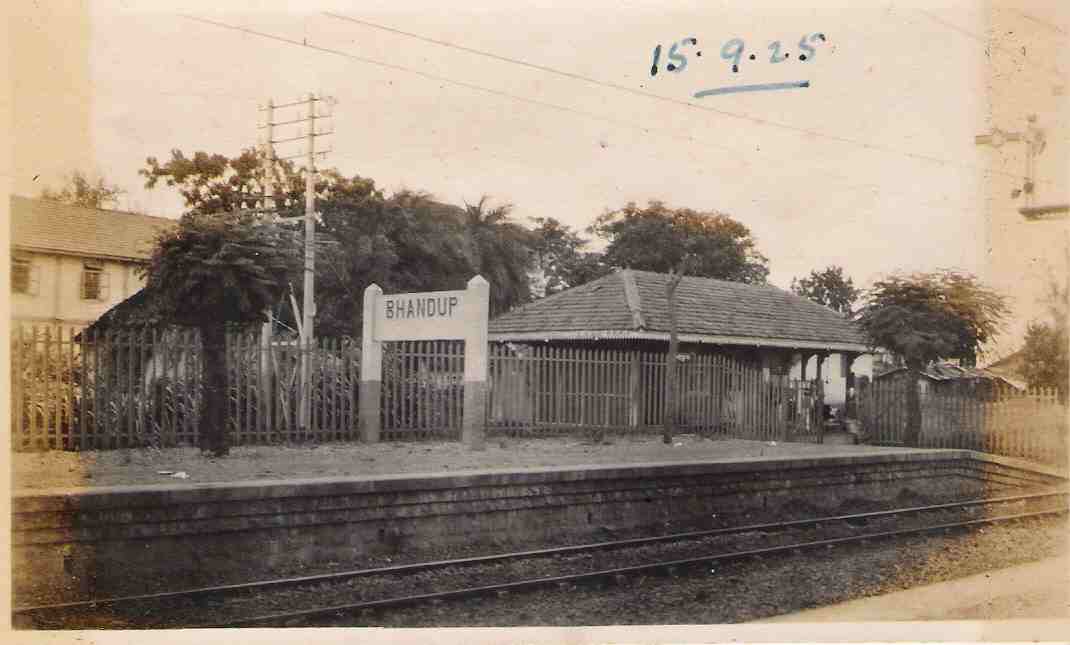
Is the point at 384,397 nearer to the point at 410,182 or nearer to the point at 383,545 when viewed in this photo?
the point at 410,182

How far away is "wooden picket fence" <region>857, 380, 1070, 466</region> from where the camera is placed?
43.3 feet

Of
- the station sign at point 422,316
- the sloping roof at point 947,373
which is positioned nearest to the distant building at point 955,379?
the sloping roof at point 947,373

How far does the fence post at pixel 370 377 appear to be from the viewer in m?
13.1

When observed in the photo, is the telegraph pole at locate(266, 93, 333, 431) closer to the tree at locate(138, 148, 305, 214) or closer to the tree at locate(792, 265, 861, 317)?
the tree at locate(138, 148, 305, 214)

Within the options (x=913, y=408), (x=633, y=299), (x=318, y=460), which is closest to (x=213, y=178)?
(x=318, y=460)

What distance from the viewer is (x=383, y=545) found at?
28.0 feet

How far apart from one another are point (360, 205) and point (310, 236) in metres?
2.50

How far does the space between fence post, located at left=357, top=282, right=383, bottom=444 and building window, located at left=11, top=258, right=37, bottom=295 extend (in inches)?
231

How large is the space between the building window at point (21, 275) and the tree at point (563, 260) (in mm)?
12039

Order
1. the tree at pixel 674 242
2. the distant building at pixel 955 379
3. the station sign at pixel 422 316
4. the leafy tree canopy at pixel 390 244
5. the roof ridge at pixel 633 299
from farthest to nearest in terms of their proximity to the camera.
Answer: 1. the leafy tree canopy at pixel 390 244
2. the roof ridge at pixel 633 299
3. the tree at pixel 674 242
4. the distant building at pixel 955 379
5. the station sign at pixel 422 316

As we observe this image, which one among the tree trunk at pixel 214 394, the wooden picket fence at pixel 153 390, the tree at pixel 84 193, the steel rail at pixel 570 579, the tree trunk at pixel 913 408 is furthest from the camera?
the tree trunk at pixel 913 408

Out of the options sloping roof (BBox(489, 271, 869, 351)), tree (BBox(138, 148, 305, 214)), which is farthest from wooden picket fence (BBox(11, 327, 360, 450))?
sloping roof (BBox(489, 271, 869, 351))

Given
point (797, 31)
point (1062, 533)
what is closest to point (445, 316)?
point (797, 31)

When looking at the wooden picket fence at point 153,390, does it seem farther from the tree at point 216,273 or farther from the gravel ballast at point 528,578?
the gravel ballast at point 528,578
